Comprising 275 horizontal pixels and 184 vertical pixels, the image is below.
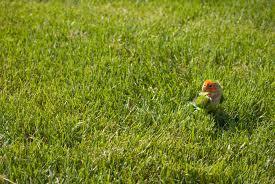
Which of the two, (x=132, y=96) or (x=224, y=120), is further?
(x=132, y=96)

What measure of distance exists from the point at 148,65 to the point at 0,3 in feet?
8.29

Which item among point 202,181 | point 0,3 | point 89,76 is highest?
point 0,3

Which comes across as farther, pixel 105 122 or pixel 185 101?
pixel 185 101

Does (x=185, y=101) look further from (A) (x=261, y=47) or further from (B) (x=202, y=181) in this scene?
(A) (x=261, y=47)

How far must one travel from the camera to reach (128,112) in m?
3.23

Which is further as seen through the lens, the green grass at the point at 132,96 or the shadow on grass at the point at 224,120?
the shadow on grass at the point at 224,120

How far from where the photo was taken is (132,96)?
3432 mm

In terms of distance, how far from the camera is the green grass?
268 centimetres

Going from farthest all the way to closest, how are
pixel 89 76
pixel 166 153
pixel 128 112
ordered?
1. pixel 89 76
2. pixel 128 112
3. pixel 166 153

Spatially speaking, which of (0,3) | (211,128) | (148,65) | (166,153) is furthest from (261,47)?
(0,3)

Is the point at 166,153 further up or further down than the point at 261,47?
further down

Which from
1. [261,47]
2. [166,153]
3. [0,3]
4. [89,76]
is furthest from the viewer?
[0,3]

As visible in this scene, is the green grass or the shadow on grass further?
the shadow on grass

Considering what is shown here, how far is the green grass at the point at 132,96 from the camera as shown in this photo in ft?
8.80
